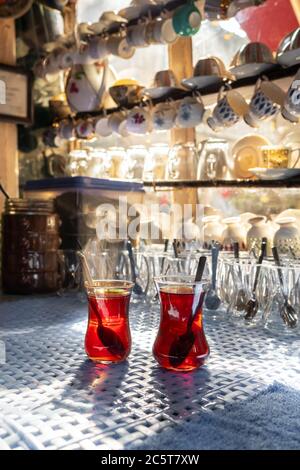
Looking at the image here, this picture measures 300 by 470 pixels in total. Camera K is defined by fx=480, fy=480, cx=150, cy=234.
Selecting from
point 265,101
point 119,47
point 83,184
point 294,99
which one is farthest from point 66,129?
point 294,99

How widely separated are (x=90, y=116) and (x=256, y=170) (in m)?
0.94

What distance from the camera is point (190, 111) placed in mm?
1647

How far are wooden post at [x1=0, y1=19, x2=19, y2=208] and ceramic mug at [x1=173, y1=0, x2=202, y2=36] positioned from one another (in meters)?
0.82

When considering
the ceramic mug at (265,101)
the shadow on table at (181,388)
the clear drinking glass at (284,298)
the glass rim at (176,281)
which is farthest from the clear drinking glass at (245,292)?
the ceramic mug at (265,101)

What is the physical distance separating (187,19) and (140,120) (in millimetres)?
387

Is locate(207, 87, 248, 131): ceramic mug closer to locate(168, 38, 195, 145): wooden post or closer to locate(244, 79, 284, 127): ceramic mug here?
locate(244, 79, 284, 127): ceramic mug

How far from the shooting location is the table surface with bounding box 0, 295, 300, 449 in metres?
0.55

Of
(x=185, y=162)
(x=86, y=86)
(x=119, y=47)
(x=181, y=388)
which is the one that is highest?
(x=119, y=47)

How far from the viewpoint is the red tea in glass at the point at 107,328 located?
0.80m

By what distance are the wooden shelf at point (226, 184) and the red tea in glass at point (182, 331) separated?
2.49 ft

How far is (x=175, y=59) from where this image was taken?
2033mm

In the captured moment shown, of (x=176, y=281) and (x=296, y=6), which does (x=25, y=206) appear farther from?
(x=296, y=6)
